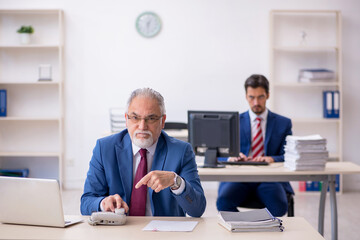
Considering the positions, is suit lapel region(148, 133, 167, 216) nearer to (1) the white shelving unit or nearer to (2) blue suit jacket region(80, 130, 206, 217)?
(2) blue suit jacket region(80, 130, 206, 217)

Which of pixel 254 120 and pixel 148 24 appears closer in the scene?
pixel 254 120

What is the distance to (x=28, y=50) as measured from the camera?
6551 mm

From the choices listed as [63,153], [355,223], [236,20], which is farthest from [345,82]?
[63,153]

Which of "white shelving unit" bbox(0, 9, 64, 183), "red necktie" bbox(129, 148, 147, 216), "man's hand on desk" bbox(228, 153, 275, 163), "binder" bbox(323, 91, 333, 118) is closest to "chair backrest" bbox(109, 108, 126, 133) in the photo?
"white shelving unit" bbox(0, 9, 64, 183)

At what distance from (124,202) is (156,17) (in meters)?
4.51

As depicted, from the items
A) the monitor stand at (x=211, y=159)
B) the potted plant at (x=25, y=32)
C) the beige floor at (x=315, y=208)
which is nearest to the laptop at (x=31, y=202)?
the monitor stand at (x=211, y=159)

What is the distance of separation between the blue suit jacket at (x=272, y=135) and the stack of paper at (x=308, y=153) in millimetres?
501

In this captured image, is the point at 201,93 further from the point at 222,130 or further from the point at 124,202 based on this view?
the point at 124,202

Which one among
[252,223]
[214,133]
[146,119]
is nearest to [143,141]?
[146,119]

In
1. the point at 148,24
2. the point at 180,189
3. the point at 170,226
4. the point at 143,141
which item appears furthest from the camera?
the point at 148,24

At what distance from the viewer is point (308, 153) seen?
12.1 ft

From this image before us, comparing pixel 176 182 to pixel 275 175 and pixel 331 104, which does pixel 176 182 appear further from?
pixel 331 104

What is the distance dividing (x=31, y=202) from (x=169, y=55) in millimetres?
4648

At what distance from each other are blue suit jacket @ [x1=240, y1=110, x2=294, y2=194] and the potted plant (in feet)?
10.8
